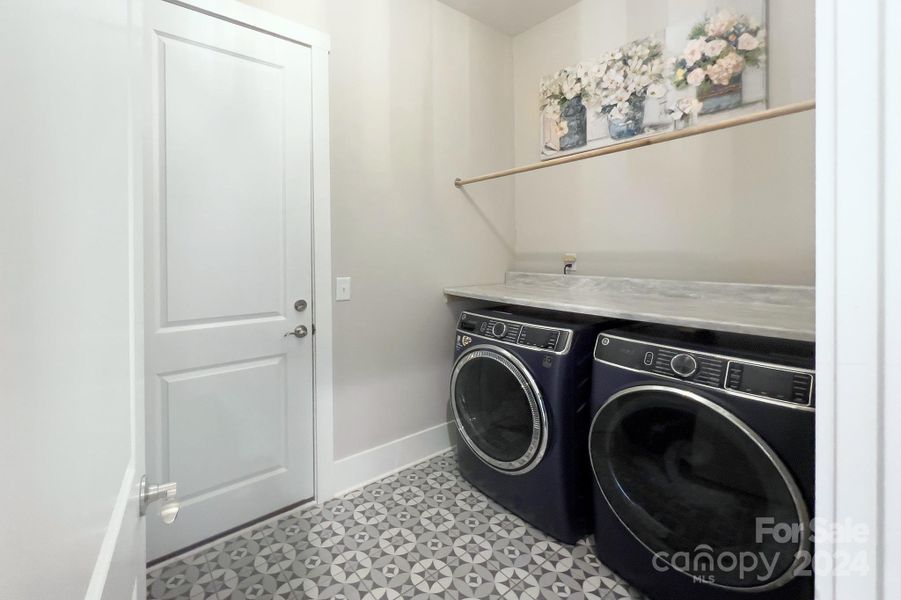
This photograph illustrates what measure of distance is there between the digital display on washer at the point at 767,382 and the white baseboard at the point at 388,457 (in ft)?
5.59

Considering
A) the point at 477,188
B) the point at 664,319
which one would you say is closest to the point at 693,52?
the point at 477,188

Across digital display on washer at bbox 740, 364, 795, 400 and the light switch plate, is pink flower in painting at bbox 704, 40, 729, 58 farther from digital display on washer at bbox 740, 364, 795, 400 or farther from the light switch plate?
the light switch plate

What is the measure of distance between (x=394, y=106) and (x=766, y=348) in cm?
204

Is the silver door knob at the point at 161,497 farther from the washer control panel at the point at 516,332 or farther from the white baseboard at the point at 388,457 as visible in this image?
the white baseboard at the point at 388,457

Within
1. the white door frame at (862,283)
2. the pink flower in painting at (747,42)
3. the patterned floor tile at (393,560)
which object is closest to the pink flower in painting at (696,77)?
the pink flower in painting at (747,42)

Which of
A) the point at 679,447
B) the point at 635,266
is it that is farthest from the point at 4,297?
the point at 635,266

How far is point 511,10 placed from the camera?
8.11 ft

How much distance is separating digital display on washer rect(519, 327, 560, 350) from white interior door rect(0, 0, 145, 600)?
1.44 meters

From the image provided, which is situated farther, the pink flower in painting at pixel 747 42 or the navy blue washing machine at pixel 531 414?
the pink flower in painting at pixel 747 42

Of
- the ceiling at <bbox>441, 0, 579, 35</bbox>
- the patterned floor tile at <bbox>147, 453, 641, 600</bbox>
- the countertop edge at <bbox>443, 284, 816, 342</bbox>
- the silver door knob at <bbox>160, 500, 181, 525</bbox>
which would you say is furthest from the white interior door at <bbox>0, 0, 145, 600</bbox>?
the ceiling at <bbox>441, 0, 579, 35</bbox>

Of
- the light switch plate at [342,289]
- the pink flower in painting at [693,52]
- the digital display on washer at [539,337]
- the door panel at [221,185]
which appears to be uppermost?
the pink flower in painting at [693,52]

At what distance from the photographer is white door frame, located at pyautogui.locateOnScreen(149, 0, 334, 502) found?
1893mm

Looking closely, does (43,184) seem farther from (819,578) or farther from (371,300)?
(371,300)

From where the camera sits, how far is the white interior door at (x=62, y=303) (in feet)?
0.84
